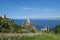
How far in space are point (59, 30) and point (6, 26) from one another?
20.4ft

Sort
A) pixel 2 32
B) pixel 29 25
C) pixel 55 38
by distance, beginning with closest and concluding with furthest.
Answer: pixel 55 38
pixel 2 32
pixel 29 25

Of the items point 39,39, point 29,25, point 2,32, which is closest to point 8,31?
point 2,32

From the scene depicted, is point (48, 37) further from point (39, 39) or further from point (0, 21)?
point (0, 21)

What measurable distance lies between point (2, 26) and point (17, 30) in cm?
161

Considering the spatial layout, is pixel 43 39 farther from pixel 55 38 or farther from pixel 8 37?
pixel 8 37

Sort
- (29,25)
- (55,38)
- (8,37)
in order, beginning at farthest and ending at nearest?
1. (29,25)
2. (55,38)
3. (8,37)

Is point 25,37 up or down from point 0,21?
down

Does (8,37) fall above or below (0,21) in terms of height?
below

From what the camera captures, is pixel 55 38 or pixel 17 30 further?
pixel 17 30

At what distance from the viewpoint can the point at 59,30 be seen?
2280cm

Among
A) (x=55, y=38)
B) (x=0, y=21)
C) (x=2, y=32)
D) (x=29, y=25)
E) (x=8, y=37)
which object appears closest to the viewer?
(x=8, y=37)

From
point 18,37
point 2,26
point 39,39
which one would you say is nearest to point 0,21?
point 2,26

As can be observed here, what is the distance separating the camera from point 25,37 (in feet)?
56.7

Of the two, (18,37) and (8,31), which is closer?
(18,37)
